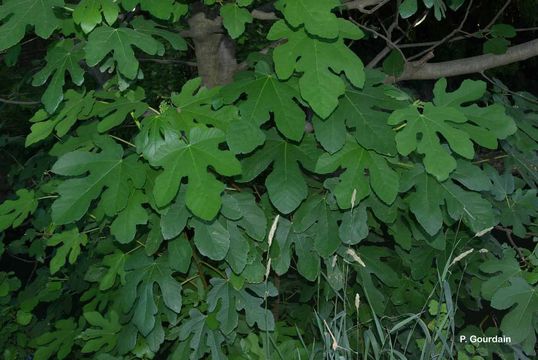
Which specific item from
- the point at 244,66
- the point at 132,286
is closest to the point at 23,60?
the point at 244,66

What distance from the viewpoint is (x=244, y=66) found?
266 cm

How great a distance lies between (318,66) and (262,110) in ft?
0.62

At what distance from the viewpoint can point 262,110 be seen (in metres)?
1.92

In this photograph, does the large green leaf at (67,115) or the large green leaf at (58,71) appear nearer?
the large green leaf at (58,71)

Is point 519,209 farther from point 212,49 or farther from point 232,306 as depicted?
point 212,49

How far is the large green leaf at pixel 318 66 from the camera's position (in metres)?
1.81

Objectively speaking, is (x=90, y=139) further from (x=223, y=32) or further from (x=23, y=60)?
(x=23, y=60)

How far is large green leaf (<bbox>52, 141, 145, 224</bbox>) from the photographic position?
1892 millimetres

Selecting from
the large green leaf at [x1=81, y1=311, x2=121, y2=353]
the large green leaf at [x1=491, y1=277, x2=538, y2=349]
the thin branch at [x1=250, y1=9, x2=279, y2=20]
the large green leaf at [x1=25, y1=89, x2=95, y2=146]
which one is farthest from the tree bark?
the large green leaf at [x1=491, y1=277, x2=538, y2=349]

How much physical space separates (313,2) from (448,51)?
5.30 metres

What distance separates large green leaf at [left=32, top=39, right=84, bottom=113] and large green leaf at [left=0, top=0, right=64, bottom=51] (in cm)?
17

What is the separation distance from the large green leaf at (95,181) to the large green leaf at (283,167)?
0.31 metres

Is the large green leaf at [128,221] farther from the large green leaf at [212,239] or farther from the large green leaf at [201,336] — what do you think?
the large green leaf at [201,336]

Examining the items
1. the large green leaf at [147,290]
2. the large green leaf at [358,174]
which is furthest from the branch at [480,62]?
the large green leaf at [147,290]
